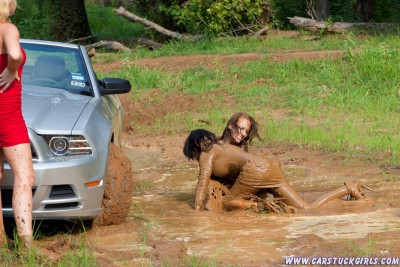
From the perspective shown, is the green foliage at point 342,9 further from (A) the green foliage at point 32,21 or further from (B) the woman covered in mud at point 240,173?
(B) the woman covered in mud at point 240,173

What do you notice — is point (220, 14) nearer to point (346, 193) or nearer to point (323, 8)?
point (323, 8)

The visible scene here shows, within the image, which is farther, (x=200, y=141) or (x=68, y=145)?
(x=200, y=141)

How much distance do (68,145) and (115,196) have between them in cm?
65

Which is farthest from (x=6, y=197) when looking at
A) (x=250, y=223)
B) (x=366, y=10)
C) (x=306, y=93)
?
(x=366, y=10)

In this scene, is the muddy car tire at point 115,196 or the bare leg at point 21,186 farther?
the muddy car tire at point 115,196

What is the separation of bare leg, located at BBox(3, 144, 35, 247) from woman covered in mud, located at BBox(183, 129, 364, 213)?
2214mm

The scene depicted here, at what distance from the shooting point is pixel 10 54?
223 inches

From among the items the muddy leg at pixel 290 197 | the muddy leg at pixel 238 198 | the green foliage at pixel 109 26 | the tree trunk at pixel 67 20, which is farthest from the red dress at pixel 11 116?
the green foliage at pixel 109 26

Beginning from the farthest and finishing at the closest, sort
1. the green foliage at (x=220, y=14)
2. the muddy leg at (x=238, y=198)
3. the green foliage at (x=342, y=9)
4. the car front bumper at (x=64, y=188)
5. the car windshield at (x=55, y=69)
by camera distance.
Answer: the green foliage at (x=342, y=9) → the green foliage at (x=220, y=14) → the car windshield at (x=55, y=69) → the muddy leg at (x=238, y=198) → the car front bumper at (x=64, y=188)

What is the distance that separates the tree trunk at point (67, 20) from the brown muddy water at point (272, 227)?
14.0m

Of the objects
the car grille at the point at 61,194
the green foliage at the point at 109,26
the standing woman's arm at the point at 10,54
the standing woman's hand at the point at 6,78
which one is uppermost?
the standing woman's arm at the point at 10,54

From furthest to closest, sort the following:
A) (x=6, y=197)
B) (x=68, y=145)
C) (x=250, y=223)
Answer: (x=250, y=223)
(x=68, y=145)
(x=6, y=197)

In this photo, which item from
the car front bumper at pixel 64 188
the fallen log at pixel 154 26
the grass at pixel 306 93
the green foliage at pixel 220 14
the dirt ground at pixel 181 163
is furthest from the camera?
the fallen log at pixel 154 26

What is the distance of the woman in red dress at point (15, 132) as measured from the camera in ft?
18.7
